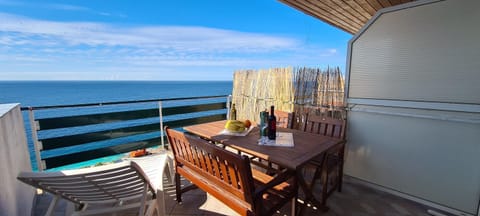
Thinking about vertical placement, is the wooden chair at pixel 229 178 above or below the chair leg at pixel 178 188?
Answer: above

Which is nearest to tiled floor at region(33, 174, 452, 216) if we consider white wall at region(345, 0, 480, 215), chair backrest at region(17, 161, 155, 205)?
white wall at region(345, 0, 480, 215)

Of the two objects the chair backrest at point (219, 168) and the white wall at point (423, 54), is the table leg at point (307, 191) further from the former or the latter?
the white wall at point (423, 54)

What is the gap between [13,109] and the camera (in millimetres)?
1777

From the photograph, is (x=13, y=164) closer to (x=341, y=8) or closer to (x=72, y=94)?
(x=341, y=8)

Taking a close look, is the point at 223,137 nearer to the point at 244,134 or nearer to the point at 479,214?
the point at 244,134

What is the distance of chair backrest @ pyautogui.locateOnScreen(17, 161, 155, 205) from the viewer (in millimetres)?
1031

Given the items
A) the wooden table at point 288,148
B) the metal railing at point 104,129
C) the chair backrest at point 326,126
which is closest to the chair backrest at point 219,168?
the wooden table at point 288,148

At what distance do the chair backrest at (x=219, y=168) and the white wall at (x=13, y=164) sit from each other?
105 centimetres

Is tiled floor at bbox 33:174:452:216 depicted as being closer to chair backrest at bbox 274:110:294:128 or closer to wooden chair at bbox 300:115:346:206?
wooden chair at bbox 300:115:346:206

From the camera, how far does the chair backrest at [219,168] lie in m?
1.15

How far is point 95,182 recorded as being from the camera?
3.74 feet

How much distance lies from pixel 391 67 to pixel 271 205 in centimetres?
191

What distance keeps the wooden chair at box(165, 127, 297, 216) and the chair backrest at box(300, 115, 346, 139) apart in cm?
80

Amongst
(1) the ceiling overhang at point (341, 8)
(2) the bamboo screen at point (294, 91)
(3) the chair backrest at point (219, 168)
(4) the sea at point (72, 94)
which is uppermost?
(1) the ceiling overhang at point (341, 8)
